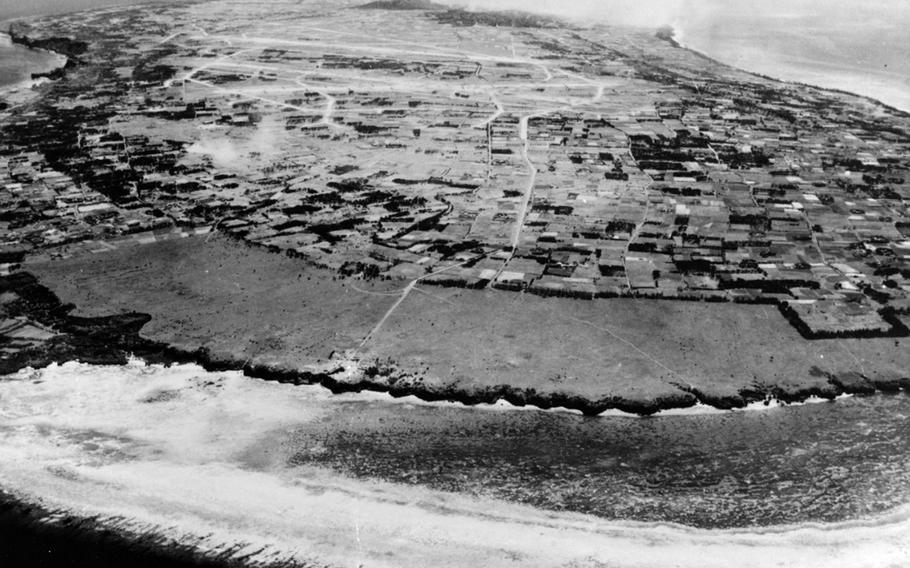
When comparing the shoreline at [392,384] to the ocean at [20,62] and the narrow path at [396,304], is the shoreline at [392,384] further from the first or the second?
the ocean at [20,62]

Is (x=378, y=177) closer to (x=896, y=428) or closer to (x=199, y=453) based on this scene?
(x=199, y=453)

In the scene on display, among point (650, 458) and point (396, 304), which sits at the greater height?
point (396, 304)

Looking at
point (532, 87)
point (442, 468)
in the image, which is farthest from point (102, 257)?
point (532, 87)

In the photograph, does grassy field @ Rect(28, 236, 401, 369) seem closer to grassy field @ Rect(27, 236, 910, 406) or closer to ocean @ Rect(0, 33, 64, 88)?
grassy field @ Rect(27, 236, 910, 406)

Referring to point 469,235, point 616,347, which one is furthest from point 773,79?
point 616,347

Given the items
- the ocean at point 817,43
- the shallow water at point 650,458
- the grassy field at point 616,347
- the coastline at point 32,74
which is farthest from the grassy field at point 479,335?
the ocean at point 817,43

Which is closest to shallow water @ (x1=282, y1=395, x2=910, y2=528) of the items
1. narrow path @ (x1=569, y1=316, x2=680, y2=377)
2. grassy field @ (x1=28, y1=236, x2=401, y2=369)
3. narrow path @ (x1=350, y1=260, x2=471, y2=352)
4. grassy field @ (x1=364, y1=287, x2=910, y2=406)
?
grassy field @ (x1=364, y1=287, x2=910, y2=406)

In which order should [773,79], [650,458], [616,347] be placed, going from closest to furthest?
[650,458] → [616,347] → [773,79]

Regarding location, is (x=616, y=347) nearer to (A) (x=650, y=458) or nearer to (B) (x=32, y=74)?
(A) (x=650, y=458)

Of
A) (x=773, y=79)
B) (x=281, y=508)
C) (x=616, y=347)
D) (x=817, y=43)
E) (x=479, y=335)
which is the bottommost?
(x=281, y=508)
